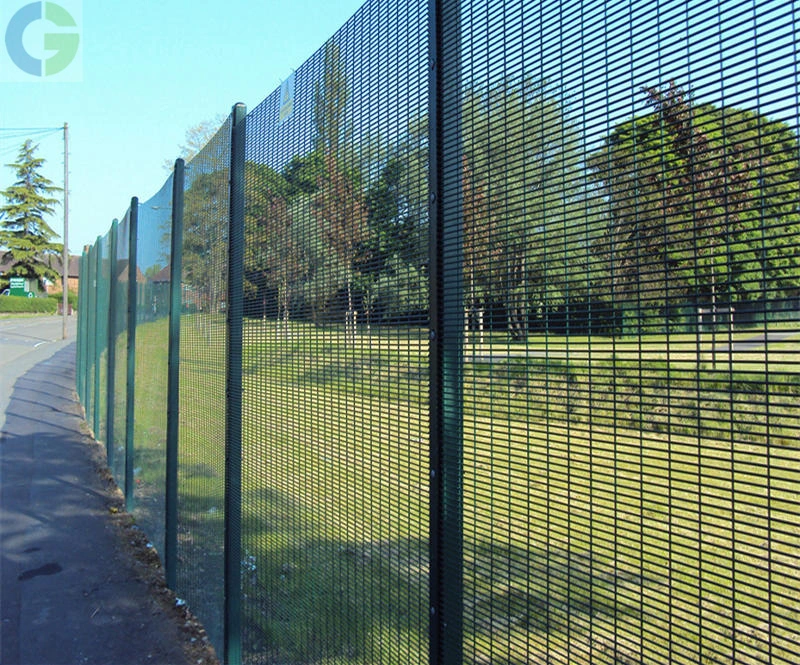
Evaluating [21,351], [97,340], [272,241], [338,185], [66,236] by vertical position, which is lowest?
[21,351]

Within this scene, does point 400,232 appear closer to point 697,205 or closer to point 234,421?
point 697,205

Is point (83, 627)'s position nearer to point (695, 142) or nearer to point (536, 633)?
point (536, 633)

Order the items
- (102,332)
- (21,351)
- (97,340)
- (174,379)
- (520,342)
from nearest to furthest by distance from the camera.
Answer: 1. (520,342)
2. (174,379)
3. (102,332)
4. (97,340)
5. (21,351)

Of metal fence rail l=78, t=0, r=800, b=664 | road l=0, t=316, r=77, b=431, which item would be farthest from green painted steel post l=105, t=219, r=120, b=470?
metal fence rail l=78, t=0, r=800, b=664

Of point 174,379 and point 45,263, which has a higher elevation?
point 45,263

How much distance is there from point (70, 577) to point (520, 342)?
4795 millimetres

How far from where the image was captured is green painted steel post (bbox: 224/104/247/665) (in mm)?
3480

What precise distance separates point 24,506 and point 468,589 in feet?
21.5

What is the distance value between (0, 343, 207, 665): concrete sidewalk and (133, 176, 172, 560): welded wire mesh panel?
0.44 m

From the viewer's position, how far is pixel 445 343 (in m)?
1.89

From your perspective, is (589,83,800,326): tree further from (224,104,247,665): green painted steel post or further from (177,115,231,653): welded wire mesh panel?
(177,115,231,653): welded wire mesh panel

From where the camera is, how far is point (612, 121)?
1.43 metres

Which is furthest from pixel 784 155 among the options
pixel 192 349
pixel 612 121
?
pixel 192 349

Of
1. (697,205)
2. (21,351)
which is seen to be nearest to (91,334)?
(697,205)
